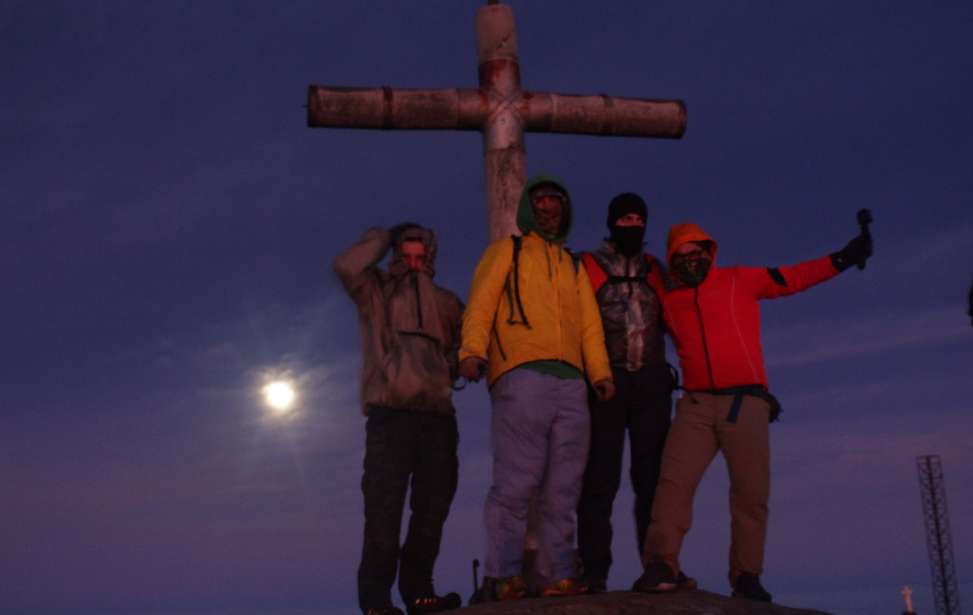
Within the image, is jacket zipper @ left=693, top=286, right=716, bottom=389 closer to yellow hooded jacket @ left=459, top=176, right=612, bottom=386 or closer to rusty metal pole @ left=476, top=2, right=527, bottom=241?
yellow hooded jacket @ left=459, top=176, right=612, bottom=386

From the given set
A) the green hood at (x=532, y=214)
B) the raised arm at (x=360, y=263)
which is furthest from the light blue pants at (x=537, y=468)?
the raised arm at (x=360, y=263)

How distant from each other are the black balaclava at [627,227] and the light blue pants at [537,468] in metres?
1.11

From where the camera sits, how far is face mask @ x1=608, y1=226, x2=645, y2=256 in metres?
7.21

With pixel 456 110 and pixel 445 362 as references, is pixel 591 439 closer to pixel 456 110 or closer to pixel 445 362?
pixel 445 362

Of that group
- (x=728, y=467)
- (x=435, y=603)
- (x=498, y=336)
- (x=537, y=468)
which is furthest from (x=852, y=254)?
(x=435, y=603)

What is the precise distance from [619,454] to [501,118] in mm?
2826

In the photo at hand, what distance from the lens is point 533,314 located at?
22.2ft

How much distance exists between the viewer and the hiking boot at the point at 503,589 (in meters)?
6.40

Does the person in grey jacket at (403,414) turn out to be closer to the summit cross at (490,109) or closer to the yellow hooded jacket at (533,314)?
the yellow hooded jacket at (533,314)

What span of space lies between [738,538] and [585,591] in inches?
41.0

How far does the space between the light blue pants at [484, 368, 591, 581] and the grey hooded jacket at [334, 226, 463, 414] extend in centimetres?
64

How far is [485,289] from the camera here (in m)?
6.76

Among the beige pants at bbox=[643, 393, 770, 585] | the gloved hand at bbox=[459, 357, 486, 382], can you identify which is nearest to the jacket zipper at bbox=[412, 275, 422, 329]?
the gloved hand at bbox=[459, 357, 486, 382]

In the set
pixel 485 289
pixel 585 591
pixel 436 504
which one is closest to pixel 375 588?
pixel 436 504
